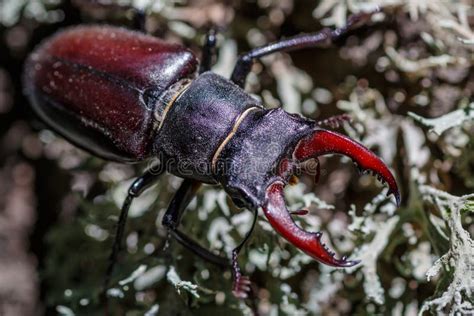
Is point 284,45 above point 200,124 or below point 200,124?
above

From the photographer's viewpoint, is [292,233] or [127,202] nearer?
[292,233]

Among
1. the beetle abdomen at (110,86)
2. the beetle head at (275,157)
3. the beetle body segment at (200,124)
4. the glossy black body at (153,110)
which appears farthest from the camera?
the beetle abdomen at (110,86)

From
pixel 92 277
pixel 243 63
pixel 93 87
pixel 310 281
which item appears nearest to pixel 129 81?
pixel 93 87

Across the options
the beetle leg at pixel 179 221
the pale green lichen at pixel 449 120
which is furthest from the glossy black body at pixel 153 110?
the pale green lichen at pixel 449 120

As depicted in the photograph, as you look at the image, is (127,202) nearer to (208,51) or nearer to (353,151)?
(208,51)

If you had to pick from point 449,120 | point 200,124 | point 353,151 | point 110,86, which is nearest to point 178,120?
point 200,124

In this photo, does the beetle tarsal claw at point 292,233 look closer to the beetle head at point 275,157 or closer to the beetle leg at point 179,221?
the beetle head at point 275,157
